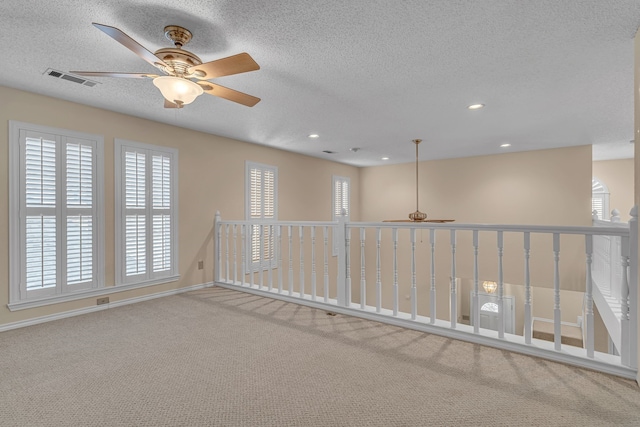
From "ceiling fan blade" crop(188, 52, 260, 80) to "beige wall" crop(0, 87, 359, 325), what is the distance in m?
2.29

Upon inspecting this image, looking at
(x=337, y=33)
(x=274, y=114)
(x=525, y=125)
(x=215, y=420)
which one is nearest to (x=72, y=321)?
(x=215, y=420)

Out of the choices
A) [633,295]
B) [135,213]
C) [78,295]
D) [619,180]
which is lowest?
[78,295]

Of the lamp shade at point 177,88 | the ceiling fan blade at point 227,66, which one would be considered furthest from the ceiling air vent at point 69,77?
the ceiling fan blade at point 227,66

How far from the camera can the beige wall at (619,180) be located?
6770mm

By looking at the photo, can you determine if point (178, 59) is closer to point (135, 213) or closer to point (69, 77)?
point (69, 77)

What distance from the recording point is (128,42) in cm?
175

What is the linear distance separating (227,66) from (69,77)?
195cm

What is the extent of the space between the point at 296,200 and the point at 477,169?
3.81 m

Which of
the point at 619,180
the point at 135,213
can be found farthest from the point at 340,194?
the point at 619,180

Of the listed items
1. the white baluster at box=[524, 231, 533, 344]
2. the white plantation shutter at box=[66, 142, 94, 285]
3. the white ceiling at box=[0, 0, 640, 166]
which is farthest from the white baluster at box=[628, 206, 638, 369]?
the white plantation shutter at box=[66, 142, 94, 285]

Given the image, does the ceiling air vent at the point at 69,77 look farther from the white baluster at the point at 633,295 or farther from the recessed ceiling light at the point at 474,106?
the white baluster at the point at 633,295

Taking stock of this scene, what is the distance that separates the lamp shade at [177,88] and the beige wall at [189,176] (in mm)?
2106

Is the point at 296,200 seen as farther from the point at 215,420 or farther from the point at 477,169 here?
the point at 215,420

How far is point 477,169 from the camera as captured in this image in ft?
21.8
